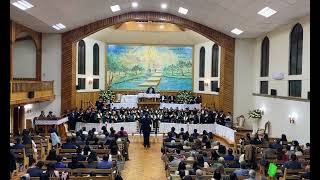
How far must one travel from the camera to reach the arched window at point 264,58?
2528 cm

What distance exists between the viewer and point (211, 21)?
83.8ft

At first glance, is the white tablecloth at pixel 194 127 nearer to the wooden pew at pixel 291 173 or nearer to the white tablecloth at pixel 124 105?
the white tablecloth at pixel 124 105

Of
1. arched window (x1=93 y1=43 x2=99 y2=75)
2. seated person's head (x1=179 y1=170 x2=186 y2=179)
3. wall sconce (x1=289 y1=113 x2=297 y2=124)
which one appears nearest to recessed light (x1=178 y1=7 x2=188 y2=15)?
wall sconce (x1=289 y1=113 x2=297 y2=124)

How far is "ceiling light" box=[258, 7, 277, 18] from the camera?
18.5 metres

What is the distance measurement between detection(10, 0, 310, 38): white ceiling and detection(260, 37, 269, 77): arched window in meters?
0.82

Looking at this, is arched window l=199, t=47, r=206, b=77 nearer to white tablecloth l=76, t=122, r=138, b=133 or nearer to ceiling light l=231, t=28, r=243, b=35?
ceiling light l=231, t=28, r=243, b=35

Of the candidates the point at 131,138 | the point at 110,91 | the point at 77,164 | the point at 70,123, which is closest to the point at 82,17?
the point at 70,123

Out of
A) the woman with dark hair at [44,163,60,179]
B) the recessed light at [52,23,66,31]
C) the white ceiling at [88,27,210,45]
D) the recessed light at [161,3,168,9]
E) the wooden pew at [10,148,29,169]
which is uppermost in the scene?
the recessed light at [161,3,168,9]

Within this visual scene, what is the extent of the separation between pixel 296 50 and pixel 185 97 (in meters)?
16.0

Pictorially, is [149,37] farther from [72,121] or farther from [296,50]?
[296,50]

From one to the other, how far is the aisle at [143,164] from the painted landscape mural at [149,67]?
1485 cm

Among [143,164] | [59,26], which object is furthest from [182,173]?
[59,26]

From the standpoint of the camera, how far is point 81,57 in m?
32.6
